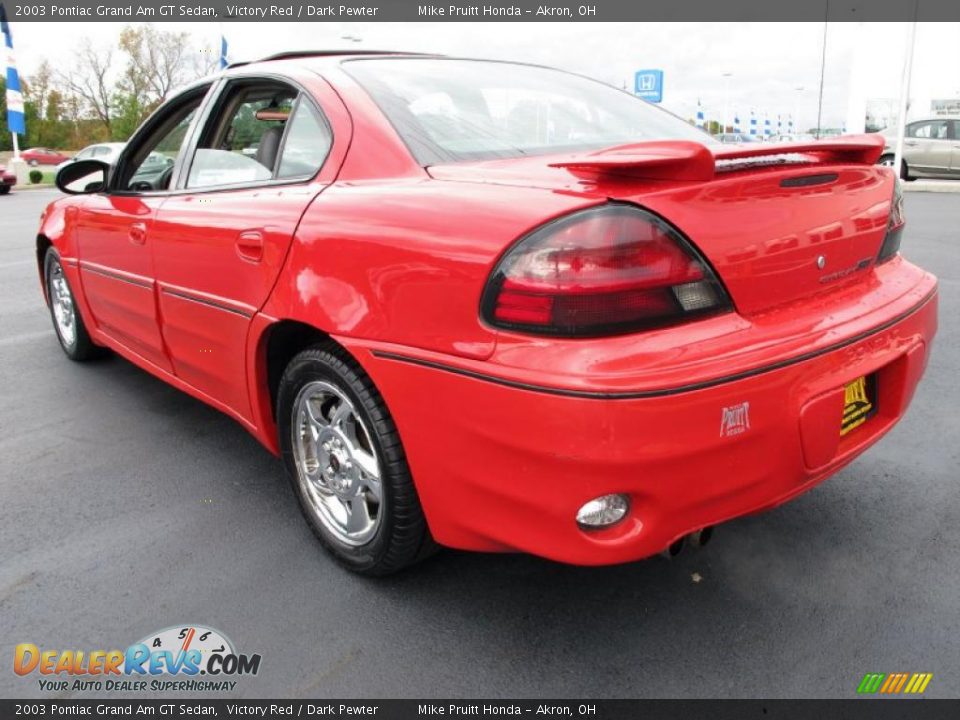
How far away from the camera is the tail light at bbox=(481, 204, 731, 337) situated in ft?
5.52

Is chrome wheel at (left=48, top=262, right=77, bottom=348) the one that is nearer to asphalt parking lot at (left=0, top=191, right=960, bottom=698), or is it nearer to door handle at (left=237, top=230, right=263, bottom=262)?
asphalt parking lot at (left=0, top=191, right=960, bottom=698)

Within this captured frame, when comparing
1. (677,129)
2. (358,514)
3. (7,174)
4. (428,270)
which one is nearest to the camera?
(428,270)

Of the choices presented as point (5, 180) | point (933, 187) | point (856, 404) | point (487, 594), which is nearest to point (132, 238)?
point (487, 594)

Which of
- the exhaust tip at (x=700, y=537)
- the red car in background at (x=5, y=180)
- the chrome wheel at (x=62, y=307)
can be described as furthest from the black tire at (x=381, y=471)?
the red car in background at (x=5, y=180)

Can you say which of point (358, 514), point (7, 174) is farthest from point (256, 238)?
point (7, 174)

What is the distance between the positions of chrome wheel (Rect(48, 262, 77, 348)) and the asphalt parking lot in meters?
1.40

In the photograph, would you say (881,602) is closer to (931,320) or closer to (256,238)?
(931,320)

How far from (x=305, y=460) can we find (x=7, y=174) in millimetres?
25116

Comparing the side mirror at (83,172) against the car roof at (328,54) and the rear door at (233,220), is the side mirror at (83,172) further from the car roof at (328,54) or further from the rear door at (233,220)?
the car roof at (328,54)

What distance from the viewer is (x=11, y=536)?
2684 mm

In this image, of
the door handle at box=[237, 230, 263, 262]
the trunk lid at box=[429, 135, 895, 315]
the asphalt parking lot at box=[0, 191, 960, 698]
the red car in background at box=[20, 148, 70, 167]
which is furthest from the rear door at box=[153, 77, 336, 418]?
the red car in background at box=[20, 148, 70, 167]

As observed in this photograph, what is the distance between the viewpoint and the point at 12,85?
3067 cm

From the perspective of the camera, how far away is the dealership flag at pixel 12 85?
29.8m

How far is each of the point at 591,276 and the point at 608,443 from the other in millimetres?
358
